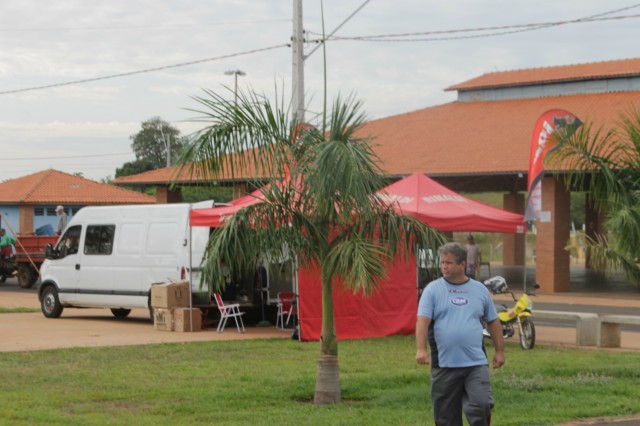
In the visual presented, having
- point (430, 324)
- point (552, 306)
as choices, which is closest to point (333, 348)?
point (430, 324)

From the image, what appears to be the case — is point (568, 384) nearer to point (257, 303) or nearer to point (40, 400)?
point (40, 400)

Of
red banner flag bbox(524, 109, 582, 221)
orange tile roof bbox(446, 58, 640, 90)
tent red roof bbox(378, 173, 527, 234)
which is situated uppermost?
orange tile roof bbox(446, 58, 640, 90)

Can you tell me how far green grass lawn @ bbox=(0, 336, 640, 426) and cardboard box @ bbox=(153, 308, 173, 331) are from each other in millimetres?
3141

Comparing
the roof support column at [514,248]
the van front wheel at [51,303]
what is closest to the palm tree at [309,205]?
the van front wheel at [51,303]

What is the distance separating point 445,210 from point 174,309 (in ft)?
17.1

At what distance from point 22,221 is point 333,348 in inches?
1842

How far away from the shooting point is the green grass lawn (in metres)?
10.5

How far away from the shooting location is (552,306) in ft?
96.2

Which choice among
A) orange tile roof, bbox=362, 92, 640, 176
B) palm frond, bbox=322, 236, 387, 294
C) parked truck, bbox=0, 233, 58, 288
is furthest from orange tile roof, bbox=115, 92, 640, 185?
palm frond, bbox=322, 236, 387, 294

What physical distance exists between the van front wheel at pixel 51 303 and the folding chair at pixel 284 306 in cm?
505

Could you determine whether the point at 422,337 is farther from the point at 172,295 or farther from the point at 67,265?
the point at 67,265

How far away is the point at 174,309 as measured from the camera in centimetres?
1988

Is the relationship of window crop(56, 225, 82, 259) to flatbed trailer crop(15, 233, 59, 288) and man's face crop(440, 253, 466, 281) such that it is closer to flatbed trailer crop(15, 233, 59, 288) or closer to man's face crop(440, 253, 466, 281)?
flatbed trailer crop(15, 233, 59, 288)

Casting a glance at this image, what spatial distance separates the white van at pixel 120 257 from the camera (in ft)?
67.7
